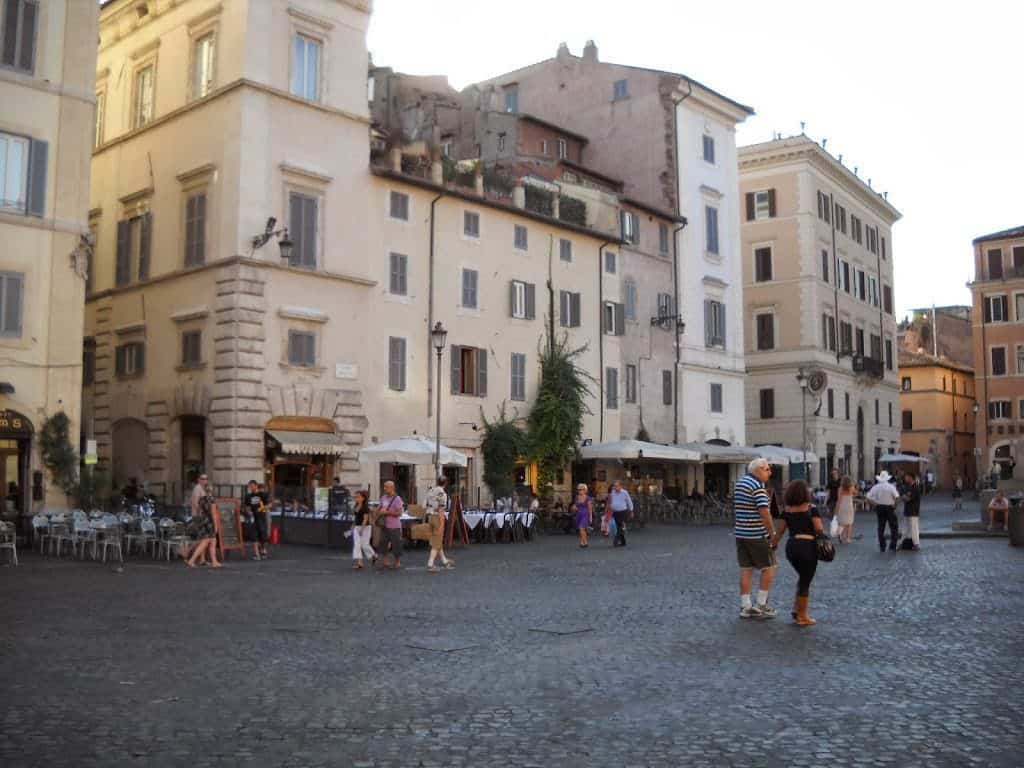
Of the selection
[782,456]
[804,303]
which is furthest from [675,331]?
[804,303]

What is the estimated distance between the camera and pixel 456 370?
35.9m

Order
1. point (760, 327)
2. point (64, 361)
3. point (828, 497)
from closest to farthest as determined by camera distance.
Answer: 1. point (64, 361)
2. point (828, 497)
3. point (760, 327)

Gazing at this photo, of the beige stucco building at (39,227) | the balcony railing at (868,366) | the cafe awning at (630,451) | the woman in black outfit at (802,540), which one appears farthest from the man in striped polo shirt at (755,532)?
the balcony railing at (868,366)

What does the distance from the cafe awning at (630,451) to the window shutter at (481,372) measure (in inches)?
174

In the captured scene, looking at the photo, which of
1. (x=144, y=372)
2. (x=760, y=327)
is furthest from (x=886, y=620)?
(x=760, y=327)

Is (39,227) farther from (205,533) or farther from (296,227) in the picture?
(205,533)

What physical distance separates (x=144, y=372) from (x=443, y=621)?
23338 mm

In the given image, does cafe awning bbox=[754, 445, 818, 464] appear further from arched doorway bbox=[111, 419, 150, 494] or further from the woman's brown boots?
the woman's brown boots

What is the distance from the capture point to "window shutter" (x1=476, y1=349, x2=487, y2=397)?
3659 cm

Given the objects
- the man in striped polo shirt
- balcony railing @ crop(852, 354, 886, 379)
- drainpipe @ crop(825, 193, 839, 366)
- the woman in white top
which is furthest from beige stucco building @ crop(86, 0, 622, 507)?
balcony railing @ crop(852, 354, 886, 379)

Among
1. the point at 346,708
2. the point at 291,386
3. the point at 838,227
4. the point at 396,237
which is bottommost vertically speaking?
the point at 346,708

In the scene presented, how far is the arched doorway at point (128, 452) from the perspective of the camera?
33188 mm

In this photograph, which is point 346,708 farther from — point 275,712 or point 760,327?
point 760,327

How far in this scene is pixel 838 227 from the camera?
60.2m
